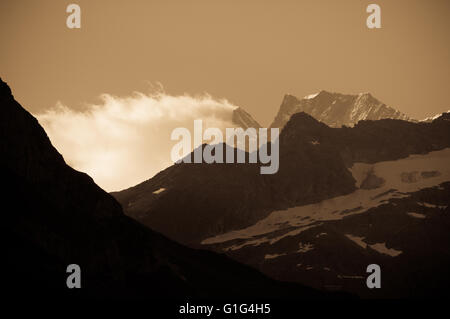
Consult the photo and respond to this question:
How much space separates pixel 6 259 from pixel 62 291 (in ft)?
51.5

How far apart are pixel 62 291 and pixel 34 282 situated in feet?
30.1

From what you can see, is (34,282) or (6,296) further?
(34,282)

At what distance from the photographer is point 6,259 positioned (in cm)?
19338

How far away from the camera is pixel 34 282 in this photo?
192 meters
